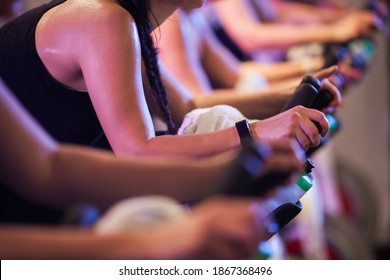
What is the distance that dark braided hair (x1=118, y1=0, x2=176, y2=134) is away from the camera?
148cm

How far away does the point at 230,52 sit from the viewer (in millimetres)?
3613

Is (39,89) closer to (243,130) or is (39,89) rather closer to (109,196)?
(243,130)

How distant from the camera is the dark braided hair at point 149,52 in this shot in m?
1.48

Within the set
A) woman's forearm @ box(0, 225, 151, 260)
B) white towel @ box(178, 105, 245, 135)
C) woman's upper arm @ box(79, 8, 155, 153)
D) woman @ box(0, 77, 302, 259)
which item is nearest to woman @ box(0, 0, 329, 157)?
woman's upper arm @ box(79, 8, 155, 153)

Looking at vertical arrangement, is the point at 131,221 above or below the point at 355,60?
above

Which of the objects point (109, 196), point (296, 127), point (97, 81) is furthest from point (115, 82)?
point (109, 196)

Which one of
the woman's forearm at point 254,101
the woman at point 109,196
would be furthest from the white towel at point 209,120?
the woman at point 109,196

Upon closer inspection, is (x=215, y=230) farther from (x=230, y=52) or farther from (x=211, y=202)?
(x=230, y=52)

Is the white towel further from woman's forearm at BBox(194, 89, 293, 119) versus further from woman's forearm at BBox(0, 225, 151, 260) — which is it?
woman's forearm at BBox(0, 225, 151, 260)

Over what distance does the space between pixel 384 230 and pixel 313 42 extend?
242 cm

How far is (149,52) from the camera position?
1575mm

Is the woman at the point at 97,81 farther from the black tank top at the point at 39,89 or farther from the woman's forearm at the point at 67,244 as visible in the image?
the woman's forearm at the point at 67,244

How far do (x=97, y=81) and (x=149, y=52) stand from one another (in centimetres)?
26

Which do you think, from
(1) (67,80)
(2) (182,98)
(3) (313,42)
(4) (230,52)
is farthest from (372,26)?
(1) (67,80)
